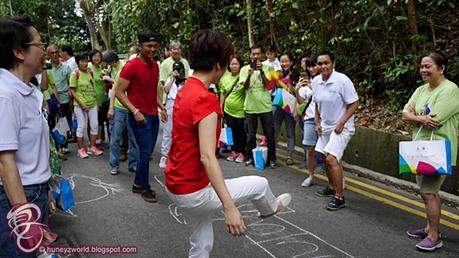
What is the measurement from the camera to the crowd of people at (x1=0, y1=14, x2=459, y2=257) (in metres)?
2.08

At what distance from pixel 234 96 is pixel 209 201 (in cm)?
452

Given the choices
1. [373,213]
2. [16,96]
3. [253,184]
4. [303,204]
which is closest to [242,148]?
[303,204]

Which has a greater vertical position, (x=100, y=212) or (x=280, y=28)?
(x=280, y=28)

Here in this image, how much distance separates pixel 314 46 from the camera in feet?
28.2

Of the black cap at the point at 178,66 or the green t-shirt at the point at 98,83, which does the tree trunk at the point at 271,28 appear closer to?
the black cap at the point at 178,66

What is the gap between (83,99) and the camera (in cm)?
745

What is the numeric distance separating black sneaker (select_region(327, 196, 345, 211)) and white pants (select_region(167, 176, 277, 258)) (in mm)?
2121

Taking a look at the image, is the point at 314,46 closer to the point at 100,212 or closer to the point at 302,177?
the point at 302,177

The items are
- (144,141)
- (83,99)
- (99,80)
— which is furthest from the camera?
→ (99,80)

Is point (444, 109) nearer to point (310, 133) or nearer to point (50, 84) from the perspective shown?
point (310, 133)

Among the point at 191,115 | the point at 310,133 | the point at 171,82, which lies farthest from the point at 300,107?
the point at 191,115

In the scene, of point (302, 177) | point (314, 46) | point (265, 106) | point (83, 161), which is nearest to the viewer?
point (302, 177)

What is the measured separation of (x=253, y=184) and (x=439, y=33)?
18.8 ft

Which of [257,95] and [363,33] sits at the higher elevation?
[363,33]
